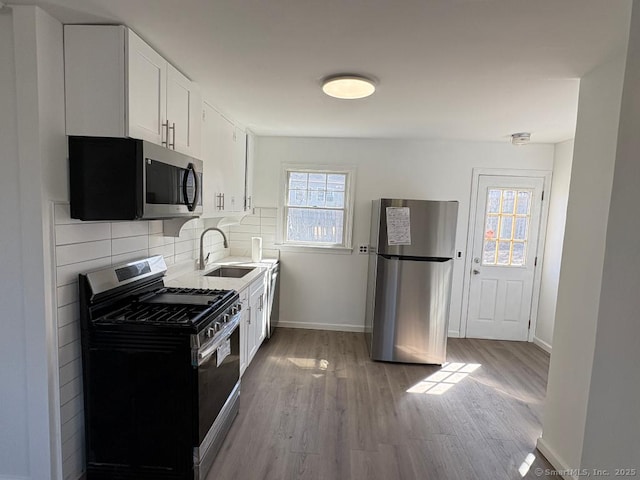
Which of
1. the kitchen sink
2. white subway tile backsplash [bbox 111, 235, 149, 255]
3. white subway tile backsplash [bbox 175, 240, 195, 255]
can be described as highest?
white subway tile backsplash [bbox 111, 235, 149, 255]

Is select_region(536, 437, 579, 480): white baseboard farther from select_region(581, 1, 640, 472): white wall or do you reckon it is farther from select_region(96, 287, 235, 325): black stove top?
select_region(96, 287, 235, 325): black stove top

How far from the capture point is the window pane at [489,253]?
13.6 ft

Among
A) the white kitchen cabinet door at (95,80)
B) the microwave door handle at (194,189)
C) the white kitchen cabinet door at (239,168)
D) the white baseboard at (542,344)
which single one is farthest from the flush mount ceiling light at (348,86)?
the white baseboard at (542,344)

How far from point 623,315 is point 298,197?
3698 mm

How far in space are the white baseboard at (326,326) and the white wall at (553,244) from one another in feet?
6.92

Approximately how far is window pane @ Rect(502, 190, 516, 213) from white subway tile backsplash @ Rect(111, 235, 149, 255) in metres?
3.80

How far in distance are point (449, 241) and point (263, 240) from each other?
→ 2.18m

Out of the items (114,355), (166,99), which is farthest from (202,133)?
(114,355)

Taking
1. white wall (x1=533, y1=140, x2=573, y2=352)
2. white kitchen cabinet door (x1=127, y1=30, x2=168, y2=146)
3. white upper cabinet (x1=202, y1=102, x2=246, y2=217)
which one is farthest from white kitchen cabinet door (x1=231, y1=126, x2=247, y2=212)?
white wall (x1=533, y1=140, x2=573, y2=352)

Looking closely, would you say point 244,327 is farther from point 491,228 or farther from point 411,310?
point 491,228

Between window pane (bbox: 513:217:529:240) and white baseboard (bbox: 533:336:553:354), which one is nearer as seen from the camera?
white baseboard (bbox: 533:336:553:354)

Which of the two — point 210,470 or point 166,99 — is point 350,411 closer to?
point 210,470

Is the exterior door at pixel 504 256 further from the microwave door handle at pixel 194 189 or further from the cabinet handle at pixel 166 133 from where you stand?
the cabinet handle at pixel 166 133

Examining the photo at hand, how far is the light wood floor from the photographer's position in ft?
6.76
